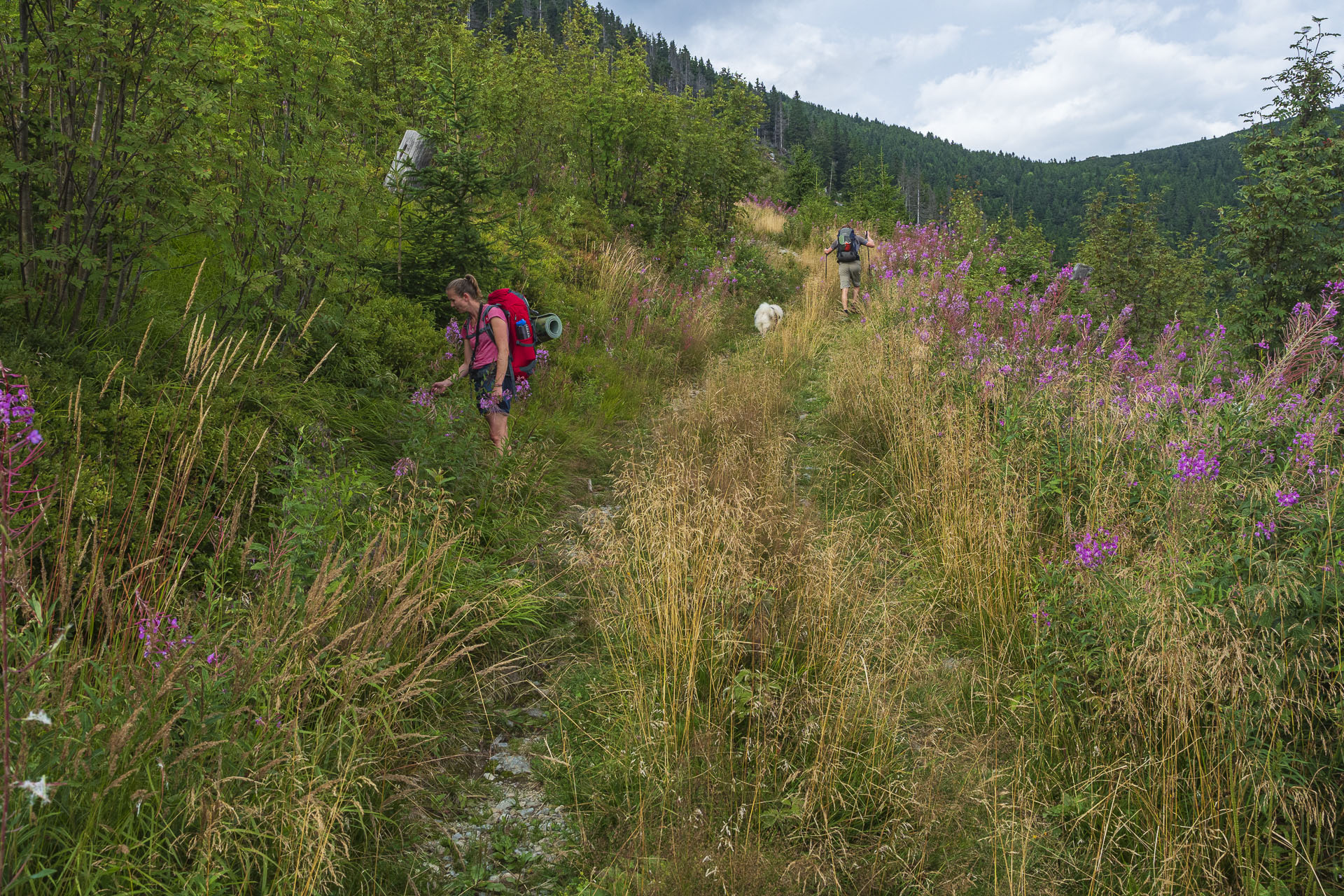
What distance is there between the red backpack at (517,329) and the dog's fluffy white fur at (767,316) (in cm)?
575

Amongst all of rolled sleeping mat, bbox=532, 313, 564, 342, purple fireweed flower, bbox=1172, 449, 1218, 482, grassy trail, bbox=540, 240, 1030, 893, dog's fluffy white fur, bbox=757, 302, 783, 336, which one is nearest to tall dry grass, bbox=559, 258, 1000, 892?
grassy trail, bbox=540, 240, 1030, 893

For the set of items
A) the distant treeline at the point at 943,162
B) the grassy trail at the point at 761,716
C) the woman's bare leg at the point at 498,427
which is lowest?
the grassy trail at the point at 761,716

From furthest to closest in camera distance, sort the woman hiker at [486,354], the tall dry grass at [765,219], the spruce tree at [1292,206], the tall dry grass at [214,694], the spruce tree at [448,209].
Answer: the tall dry grass at [765,219] → the spruce tree at [1292,206] → the spruce tree at [448,209] → the woman hiker at [486,354] → the tall dry grass at [214,694]

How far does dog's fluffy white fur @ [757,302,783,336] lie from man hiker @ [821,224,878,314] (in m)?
1.42

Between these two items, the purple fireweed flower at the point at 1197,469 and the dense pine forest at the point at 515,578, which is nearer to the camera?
the dense pine forest at the point at 515,578

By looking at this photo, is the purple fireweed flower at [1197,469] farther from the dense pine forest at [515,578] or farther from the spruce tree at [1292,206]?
the spruce tree at [1292,206]

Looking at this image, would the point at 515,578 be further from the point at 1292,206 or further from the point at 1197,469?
the point at 1292,206

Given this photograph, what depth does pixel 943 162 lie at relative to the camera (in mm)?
145125

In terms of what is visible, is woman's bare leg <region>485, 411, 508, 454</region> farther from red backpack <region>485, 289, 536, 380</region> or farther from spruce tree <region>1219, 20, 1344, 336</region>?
spruce tree <region>1219, 20, 1344, 336</region>

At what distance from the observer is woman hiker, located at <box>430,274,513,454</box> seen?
17.4ft

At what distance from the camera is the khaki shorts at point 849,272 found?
40.5 feet

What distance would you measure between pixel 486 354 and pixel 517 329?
322mm

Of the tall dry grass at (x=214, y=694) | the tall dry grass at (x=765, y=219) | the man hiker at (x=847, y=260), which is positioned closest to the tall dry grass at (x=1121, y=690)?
the tall dry grass at (x=214, y=694)

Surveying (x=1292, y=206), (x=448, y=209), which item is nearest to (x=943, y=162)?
(x=1292, y=206)
